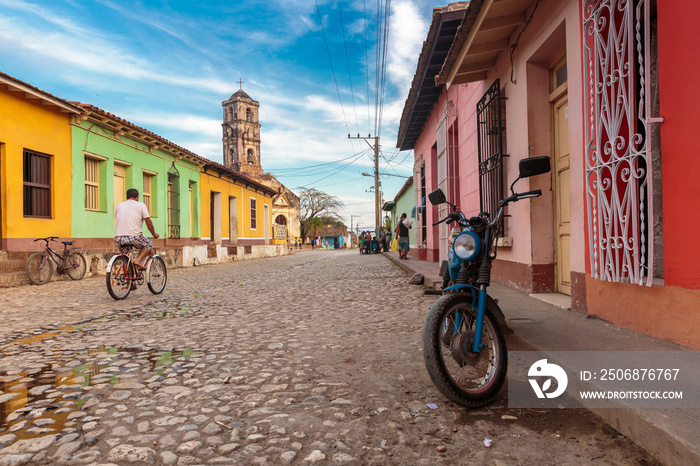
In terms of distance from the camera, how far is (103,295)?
697 centimetres

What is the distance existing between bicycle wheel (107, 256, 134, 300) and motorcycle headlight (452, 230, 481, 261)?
5532mm

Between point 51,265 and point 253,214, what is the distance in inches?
642

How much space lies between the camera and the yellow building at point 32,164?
9.14 meters

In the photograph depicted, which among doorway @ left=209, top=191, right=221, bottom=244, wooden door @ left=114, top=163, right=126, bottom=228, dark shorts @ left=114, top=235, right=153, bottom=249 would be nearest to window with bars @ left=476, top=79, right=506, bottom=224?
dark shorts @ left=114, top=235, right=153, bottom=249

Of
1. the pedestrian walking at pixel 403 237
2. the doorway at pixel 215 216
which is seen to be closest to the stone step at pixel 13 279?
the pedestrian walking at pixel 403 237

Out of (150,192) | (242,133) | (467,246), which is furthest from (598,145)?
(242,133)

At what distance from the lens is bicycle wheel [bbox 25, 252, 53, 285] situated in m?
8.77

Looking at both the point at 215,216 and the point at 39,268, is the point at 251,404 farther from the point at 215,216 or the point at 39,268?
the point at 215,216

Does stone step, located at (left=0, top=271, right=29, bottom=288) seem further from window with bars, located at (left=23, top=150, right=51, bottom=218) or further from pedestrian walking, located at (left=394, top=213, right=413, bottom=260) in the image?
pedestrian walking, located at (left=394, top=213, right=413, bottom=260)

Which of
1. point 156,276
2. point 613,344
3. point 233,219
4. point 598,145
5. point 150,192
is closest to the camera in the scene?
point 613,344

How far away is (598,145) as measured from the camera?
11.7ft

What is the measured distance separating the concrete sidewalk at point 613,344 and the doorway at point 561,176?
0.40 metres

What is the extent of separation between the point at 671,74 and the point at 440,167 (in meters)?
6.82

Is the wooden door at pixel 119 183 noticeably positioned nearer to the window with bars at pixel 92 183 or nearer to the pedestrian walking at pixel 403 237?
the window with bars at pixel 92 183
